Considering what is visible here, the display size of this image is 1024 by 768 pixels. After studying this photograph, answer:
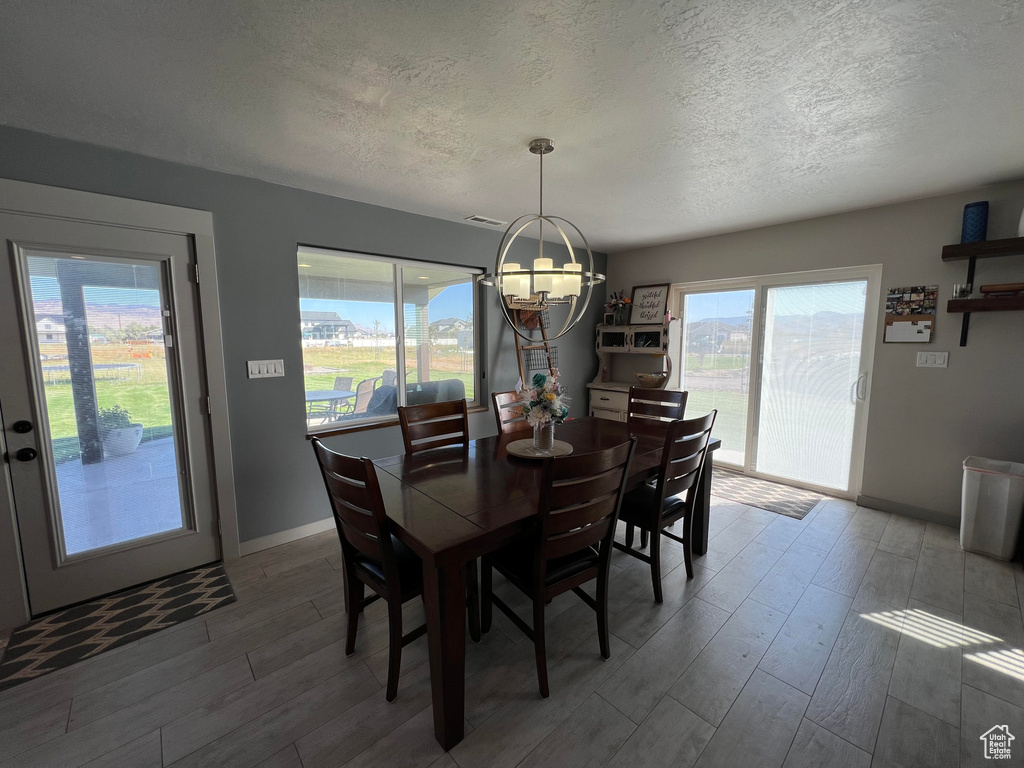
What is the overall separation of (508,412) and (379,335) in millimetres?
1287

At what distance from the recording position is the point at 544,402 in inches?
82.9

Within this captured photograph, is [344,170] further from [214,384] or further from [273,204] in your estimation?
[214,384]

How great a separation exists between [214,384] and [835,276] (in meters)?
4.79

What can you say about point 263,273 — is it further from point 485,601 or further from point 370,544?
point 485,601

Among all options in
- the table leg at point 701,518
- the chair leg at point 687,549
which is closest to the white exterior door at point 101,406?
the chair leg at point 687,549

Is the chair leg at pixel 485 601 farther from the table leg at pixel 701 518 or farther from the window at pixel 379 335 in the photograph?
the window at pixel 379 335

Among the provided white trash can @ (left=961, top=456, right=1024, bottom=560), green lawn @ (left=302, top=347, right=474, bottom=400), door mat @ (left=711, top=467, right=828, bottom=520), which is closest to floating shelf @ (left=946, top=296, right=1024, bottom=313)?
white trash can @ (left=961, top=456, right=1024, bottom=560)

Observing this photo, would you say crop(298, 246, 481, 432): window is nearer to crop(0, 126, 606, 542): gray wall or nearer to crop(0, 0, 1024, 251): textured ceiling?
crop(0, 126, 606, 542): gray wall

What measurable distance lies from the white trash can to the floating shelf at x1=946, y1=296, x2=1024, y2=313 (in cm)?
103

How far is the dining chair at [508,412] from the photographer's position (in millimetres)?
2797

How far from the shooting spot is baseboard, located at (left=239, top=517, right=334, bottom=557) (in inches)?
105

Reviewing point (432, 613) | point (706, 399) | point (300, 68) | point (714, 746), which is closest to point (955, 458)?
point (706, 399)

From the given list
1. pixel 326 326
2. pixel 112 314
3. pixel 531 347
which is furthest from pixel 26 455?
pixel 531 347

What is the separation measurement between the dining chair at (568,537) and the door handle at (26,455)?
2.33m
